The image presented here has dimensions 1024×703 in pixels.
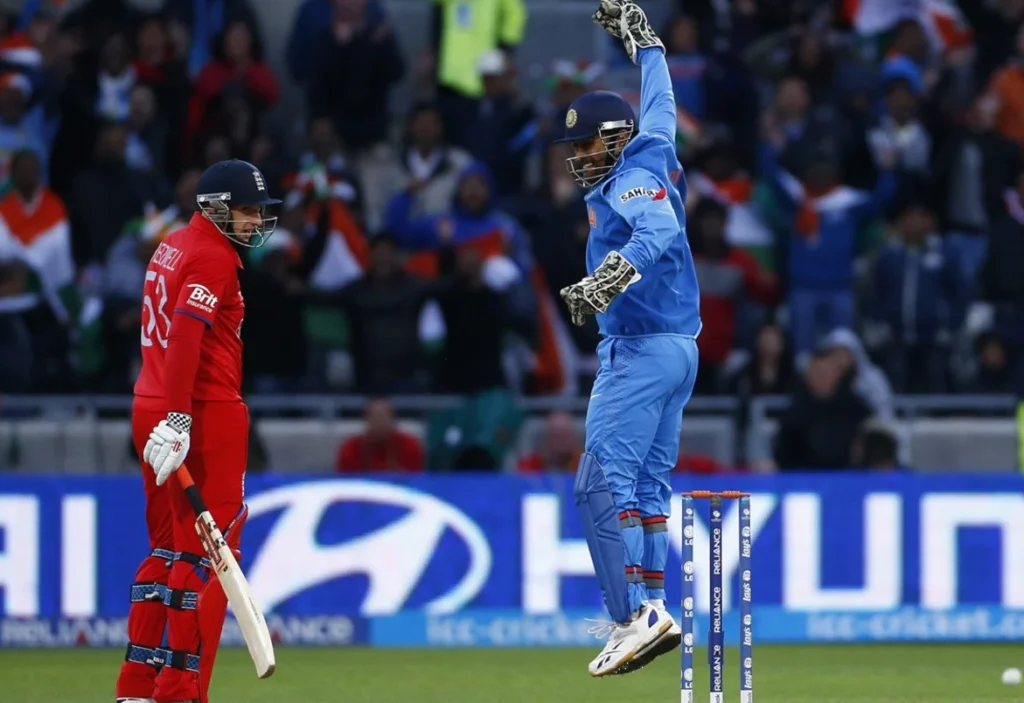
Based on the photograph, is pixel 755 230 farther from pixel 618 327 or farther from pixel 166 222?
pixel 618 327

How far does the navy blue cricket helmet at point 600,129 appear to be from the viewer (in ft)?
30.1

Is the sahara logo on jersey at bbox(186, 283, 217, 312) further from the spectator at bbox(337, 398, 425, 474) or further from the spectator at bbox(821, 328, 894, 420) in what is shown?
the spectator at bbox(821, 328, 894, 420)

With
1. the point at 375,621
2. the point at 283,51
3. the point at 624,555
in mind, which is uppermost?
the point at 283,51

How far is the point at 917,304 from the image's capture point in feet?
52.9

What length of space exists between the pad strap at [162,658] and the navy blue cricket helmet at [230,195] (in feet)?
6.41

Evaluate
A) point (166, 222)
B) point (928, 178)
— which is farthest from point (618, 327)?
point (928, 178)

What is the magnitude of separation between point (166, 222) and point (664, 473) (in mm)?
7573

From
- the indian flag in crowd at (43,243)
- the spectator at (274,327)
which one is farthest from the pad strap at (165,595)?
the indian flag in crowd at (43,243)

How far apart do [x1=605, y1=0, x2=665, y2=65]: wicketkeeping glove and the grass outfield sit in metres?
3.40

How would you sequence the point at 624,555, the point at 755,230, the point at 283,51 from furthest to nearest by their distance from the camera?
the point at 283,51, the point at 755,230, the point at 624,555

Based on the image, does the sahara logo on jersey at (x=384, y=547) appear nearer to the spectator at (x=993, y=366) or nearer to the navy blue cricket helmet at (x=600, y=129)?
the spectator at (x=993, y=366)

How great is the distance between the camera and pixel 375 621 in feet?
45.3

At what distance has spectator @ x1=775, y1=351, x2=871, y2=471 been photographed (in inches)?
584

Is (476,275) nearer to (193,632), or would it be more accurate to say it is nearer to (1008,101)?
(1008,101)
